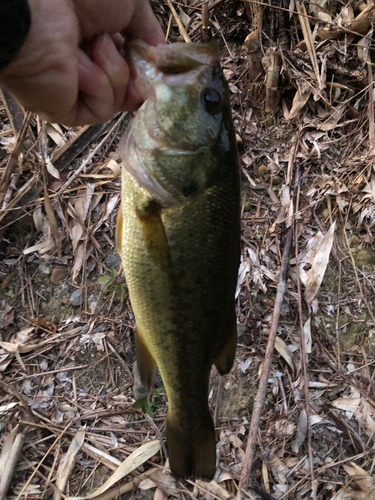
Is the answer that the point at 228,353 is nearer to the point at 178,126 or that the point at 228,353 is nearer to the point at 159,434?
the point at 178,126

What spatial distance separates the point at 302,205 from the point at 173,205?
2.05 metres

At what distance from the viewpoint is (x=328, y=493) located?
2.49 meters

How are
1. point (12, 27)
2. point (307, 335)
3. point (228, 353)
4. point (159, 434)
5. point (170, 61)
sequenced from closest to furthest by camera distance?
point (12, 27)
point (170, 61)
point (228, 353)
point (159, 434)
point (307, 335)

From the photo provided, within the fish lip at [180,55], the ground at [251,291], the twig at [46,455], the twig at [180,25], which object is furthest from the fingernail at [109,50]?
the twig at [46,455]

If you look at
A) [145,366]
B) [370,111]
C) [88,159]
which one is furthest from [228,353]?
[370,111]

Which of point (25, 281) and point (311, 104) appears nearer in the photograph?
point (25, 281)

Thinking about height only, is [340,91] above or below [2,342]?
above

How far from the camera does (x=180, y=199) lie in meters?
1.40

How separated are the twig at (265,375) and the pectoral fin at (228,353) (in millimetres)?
735

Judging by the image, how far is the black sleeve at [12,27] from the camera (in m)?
1.09

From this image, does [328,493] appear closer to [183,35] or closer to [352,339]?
[352,339]

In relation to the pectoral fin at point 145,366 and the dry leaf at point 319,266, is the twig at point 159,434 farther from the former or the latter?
the dry leaf at point 319,266

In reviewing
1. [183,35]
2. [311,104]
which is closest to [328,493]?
[311,104]

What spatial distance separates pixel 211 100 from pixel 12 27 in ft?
2.46
